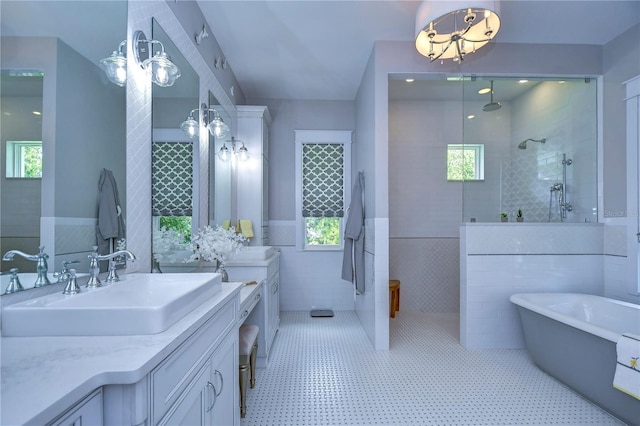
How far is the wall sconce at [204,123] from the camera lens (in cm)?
220

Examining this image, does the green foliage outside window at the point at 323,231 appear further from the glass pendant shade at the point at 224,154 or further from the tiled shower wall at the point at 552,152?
Result: the tiled shower wall at the point at 552,152

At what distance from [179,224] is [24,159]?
1.13 meters

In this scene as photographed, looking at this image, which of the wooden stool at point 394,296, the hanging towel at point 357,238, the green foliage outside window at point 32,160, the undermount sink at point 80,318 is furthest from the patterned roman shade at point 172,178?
the wooden stool at point 394,296

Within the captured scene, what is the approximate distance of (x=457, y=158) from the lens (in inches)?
166

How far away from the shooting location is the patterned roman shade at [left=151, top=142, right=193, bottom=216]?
1.80 m

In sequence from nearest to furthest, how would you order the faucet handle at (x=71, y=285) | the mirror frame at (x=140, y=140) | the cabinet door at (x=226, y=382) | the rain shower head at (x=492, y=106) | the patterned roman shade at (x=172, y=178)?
the faucet handle at (x=71, y=285), the cabinet door at (x=226, y=382), the mirror frame at (x=140, y=140), the patterned roman shade at (x=172, y=178), the rain shower head at (x=492, y=106)

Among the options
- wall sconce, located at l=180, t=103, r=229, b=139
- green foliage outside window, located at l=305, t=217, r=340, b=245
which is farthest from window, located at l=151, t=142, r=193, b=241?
green foliage outside window, located at l=305, t=217, r=340, b=245

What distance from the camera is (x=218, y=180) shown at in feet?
9.45

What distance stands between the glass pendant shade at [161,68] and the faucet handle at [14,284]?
3.69 ft

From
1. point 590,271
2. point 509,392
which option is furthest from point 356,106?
point 509,392

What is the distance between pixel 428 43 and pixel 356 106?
191 cm

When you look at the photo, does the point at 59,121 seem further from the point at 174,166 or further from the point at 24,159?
the point at 174,166

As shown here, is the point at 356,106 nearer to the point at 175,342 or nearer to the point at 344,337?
the point at 344,337

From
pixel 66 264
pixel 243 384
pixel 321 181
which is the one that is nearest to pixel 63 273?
pixel 66 264
